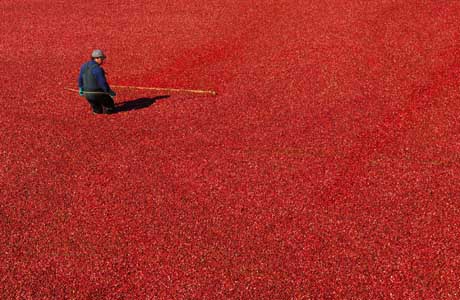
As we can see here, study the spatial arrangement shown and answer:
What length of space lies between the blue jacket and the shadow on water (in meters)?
1.00

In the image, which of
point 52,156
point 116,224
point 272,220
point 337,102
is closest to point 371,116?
point 337,102

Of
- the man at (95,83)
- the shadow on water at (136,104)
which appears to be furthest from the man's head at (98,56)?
the shadow on water at (136,104)

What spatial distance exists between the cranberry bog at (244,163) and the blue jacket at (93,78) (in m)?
0.92

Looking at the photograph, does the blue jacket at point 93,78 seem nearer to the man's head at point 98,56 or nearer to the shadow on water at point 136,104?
the man's head at point 98,56

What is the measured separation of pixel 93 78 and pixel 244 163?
4.65 metres

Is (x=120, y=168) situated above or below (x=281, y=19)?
below

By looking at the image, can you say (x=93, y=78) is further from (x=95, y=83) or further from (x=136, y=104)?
(x=136, y=104)

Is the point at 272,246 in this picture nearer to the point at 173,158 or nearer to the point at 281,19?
the point at 173,158

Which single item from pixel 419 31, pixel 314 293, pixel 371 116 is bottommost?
pixel 314 293

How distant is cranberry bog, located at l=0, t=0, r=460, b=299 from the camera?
7395 mm

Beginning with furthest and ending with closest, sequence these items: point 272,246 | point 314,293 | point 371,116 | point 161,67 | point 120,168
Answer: point 161,67
point 371,116
point 120,168
point 272,246
point 314,293

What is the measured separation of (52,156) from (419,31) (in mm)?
12324

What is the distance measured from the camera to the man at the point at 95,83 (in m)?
11.3

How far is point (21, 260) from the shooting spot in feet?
25.7
